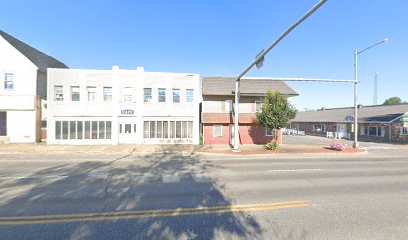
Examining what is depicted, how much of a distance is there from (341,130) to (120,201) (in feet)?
120

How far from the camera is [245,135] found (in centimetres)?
2191

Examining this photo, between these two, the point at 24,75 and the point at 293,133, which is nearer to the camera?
the point at 24,75

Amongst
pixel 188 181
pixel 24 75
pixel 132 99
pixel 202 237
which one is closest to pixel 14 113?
pixel 24 75

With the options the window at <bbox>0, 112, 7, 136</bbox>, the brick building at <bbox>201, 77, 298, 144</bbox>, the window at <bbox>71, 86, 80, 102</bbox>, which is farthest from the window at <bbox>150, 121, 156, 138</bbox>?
the window at <bbox>0, 112, 7, 136</bbox>

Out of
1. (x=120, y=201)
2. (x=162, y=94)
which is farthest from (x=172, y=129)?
(x=120, y=201)

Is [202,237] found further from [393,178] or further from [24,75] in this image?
[24,75]

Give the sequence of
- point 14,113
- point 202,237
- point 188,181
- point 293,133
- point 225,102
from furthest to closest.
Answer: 1. point 293,133
2. point 225,102
3. point 14,113
4. point 188,181
5. point 202,237

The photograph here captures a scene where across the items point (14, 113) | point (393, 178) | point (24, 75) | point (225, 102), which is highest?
point (24, 75)

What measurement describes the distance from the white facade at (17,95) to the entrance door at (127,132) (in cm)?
818

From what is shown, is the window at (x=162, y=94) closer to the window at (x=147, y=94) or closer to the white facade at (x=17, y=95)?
the window at (x=147, y=94)

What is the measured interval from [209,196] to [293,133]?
125 feet

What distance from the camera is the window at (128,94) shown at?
2066cm

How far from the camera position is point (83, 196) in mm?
6309

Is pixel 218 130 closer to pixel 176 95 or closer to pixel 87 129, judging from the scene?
pixel 176 95
